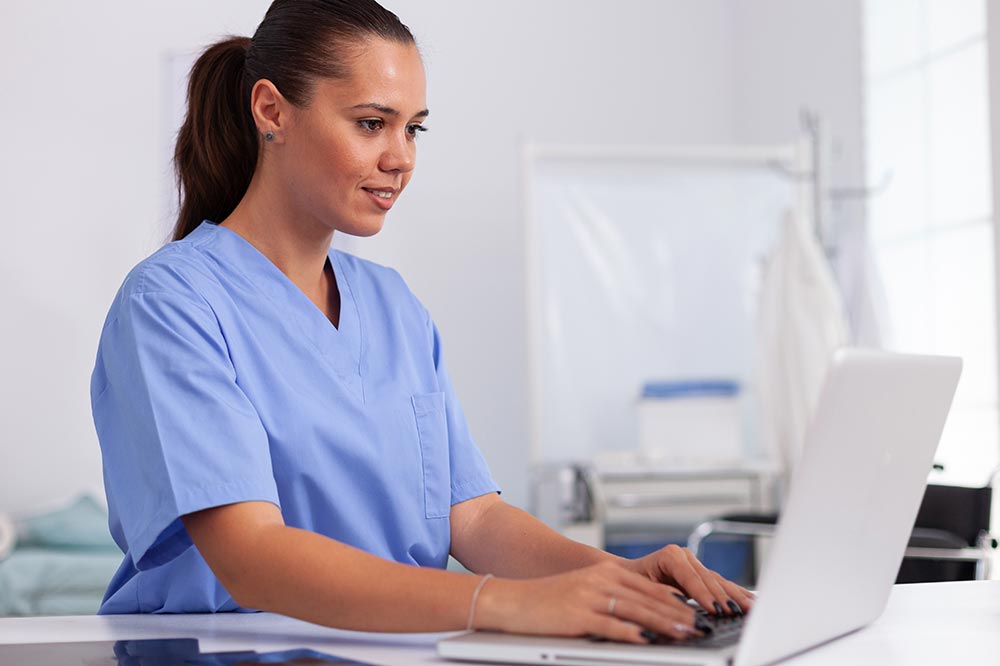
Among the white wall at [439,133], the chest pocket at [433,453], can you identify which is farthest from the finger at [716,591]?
the white wall at [439,133]

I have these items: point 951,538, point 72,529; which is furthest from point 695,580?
point 72,529

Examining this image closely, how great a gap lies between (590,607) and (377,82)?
0.64 meters

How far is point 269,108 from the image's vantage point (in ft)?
4.24

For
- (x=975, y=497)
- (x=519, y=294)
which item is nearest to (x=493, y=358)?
(x=519, y=294)

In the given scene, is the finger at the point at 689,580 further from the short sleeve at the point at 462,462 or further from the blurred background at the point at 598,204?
the blurred background at the point at 598,204

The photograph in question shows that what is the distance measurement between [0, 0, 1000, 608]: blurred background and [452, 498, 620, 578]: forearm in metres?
2.14

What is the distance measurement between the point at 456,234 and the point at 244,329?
323cm

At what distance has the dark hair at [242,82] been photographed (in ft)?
4.15

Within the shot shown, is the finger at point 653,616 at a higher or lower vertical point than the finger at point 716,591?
higher

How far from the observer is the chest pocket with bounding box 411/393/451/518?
1.32 metres

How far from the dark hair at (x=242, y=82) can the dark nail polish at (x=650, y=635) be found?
2.27 ft

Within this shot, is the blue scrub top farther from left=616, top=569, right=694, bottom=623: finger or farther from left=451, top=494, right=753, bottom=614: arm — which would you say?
left=616, top=569, right=694, bottom=623: finger

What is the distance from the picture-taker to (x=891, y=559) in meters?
1.01

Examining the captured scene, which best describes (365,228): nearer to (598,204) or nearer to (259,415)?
(259,415)
